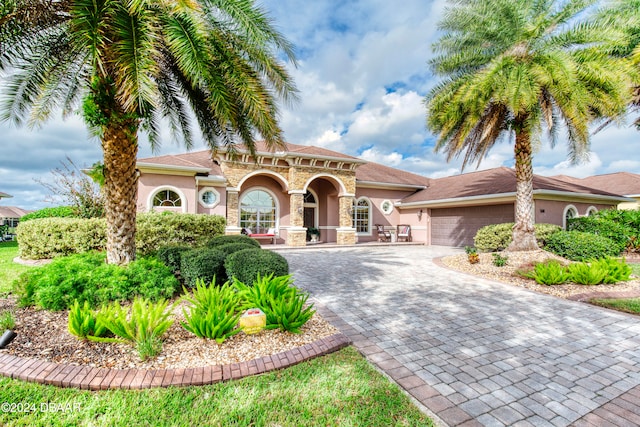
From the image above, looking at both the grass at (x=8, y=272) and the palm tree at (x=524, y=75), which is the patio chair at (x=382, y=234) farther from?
the grass at (x=8, y=272)

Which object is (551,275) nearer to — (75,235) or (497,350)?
(497,350)

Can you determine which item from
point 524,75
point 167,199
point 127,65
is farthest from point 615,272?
point 167,199

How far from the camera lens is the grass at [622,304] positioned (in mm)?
5572

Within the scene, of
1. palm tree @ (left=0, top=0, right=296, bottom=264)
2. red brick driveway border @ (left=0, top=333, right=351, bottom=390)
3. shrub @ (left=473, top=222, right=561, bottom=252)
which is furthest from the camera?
shrub @ (left=473, top=222, right=561, bottom=252)

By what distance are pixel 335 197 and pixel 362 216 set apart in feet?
8.11

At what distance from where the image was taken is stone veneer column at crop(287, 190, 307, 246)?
17.8m

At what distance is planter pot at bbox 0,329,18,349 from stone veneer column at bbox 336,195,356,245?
16138mm

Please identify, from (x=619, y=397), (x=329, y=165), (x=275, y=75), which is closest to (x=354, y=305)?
(x=619, y=397)

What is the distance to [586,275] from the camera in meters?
7.20

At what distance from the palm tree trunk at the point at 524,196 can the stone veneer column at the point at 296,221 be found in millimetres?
10749

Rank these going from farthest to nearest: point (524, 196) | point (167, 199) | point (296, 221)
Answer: point (296, 221) < point (167, 199) < point (524, 196)

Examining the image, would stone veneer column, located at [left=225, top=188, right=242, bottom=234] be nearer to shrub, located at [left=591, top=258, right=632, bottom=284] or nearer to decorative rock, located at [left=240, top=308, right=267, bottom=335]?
decorative rock, located at [left=240, top=308, right=267, bottom=335]

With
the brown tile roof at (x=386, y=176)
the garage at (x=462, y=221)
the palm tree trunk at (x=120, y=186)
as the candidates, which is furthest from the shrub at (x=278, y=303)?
the brown tile roof at (x=386, y=176)

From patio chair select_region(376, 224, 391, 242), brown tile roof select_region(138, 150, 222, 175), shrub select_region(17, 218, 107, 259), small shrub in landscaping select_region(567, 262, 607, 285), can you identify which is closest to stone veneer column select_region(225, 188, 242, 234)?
brown tile roof select_region(138, 150, 222, 175)
